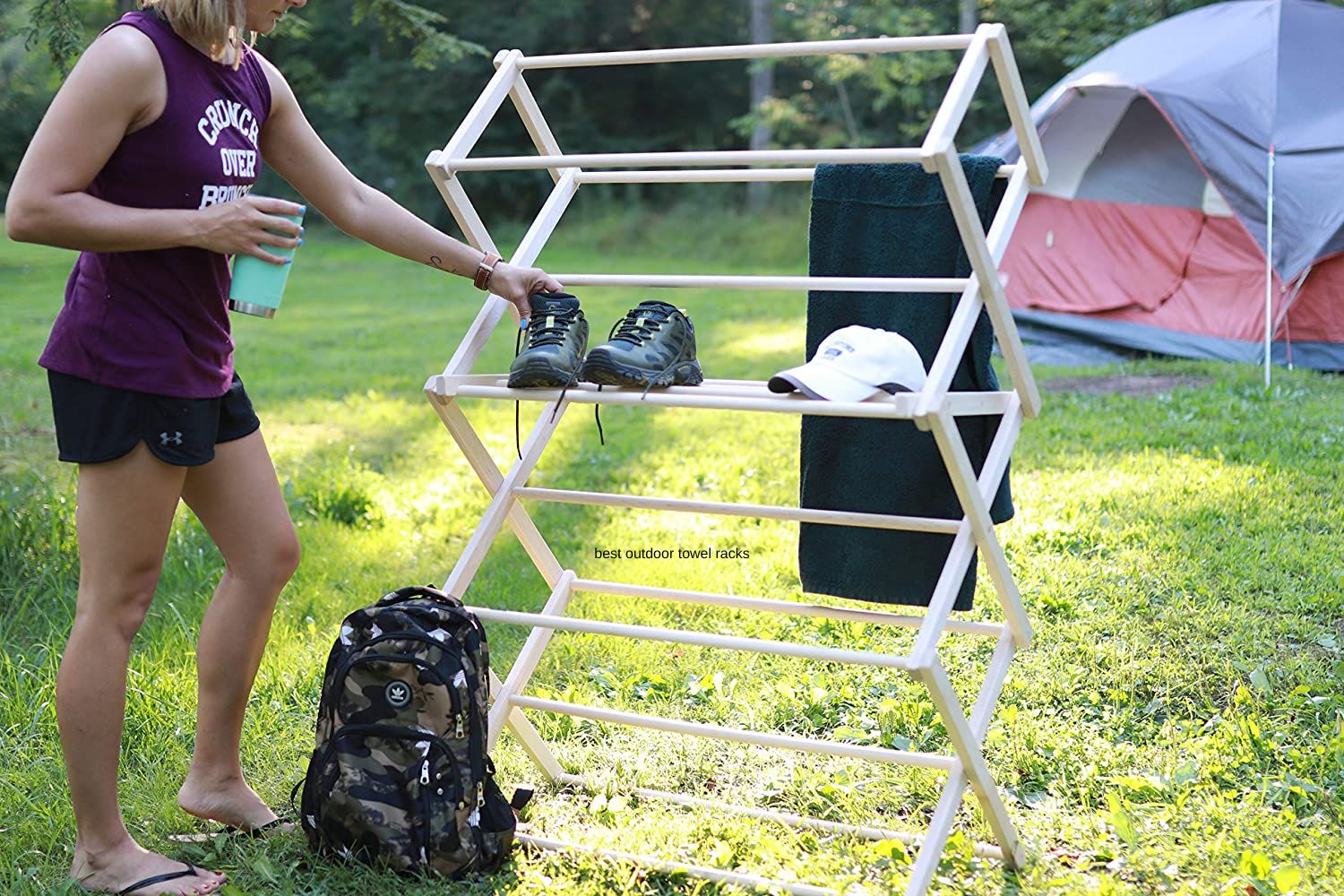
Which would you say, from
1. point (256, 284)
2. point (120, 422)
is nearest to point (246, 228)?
point (256, 284)

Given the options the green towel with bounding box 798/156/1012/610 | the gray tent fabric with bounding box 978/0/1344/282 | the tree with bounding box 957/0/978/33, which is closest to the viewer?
the green towel with bounding box 798/156/1012/610

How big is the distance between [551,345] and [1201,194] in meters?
6.04

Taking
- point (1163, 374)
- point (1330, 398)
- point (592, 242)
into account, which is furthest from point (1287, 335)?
point (592, 242)

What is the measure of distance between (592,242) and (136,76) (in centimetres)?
1335

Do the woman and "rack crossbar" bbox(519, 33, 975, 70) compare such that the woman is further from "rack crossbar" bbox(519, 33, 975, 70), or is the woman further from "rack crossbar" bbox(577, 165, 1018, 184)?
"rack crossbar" bbox(519, 33, 975, 70)

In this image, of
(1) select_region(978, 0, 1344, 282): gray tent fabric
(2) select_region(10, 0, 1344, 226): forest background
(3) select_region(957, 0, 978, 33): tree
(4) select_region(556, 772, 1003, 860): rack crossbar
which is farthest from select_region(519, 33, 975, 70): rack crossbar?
(2) select_region(10, 0, 1344, 226): forest background

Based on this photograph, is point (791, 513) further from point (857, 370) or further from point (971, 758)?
point (971, 758)

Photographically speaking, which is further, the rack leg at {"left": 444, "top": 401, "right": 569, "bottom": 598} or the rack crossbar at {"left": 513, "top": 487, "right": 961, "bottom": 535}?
the rack leg at {"left": 444, "top": 401, "right": 569, "bottom": 598}

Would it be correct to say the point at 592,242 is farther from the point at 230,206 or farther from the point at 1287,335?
the point at 230,206

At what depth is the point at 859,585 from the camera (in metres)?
2.35

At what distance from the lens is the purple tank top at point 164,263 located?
186 centimetres

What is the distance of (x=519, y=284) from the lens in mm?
2252

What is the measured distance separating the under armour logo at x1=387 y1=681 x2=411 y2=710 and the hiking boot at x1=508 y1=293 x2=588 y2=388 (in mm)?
523
